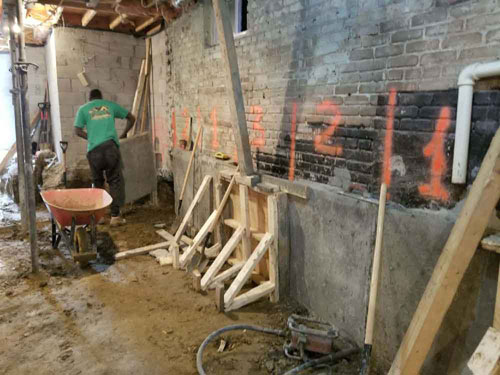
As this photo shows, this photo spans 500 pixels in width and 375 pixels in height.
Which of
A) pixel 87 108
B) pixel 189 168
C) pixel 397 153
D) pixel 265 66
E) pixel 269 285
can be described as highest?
pixel 265 66

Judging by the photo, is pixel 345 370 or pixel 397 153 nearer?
pixel 397 153

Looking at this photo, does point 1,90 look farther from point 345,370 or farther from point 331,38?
point 345,370

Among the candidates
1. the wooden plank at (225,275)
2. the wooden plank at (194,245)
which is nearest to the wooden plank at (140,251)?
the wooden plank at (194,245)

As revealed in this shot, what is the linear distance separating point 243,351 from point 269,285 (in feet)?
2.45

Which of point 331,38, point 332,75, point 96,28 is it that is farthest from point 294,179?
point 96,28

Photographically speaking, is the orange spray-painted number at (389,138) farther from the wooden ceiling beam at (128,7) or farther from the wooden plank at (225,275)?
the wooden ceiling beam at (128,7)

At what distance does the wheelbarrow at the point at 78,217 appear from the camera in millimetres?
4074

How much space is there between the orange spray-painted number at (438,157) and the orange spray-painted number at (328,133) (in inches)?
30.7

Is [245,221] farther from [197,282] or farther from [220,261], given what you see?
[197,282]

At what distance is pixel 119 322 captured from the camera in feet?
10.5

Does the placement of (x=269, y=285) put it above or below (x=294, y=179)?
below

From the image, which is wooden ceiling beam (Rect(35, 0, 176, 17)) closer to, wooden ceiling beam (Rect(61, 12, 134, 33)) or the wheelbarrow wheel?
wooden ceiling beam (Rect(61, 12, 134, 33))

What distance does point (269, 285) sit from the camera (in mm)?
3475

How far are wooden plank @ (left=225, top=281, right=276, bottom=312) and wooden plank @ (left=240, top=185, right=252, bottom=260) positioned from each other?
0.45 meters
